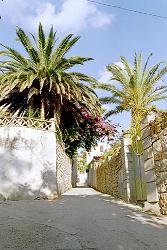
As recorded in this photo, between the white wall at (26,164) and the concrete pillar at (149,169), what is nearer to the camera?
the concrete pillar at (149,169)

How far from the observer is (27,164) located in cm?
1111

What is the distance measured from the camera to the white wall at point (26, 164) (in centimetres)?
1080

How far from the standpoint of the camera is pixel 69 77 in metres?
14.5

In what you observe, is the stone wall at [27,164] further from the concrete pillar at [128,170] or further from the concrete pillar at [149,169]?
the concrete pillar at [149,169]

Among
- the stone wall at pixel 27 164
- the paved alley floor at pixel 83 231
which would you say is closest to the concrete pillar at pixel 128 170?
the paved alley floor at pixel 83 231

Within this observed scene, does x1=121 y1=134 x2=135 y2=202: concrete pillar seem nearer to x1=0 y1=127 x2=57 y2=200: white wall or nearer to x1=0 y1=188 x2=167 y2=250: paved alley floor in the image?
x1=0 y1=188 x2=167 y2=250: paved alley floor

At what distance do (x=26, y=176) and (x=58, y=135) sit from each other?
3086 mm

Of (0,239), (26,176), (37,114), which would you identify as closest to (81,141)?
(37,114)

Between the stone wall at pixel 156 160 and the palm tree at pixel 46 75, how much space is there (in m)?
6.82

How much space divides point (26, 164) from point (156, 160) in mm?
5745

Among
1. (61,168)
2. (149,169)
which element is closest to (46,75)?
(61,168)

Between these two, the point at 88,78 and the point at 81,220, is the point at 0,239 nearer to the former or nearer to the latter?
the point at 81,220

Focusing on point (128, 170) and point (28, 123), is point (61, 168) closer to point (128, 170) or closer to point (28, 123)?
point (28, 123)

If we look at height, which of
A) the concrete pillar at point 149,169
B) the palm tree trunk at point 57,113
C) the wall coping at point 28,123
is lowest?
the concrete pillar at point 149,169
